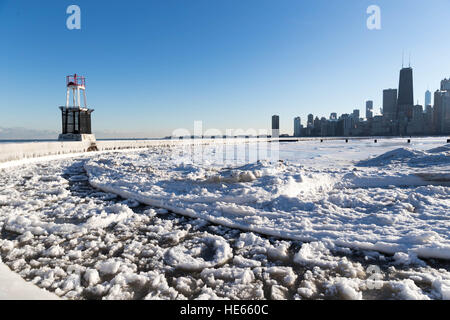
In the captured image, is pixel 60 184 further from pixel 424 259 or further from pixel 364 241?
pixel 424 259

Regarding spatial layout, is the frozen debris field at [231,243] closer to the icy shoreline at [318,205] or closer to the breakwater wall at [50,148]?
the icy shoreline at [318,205]

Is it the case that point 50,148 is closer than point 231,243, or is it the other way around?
point 231,243

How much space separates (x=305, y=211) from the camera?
4.94 metres

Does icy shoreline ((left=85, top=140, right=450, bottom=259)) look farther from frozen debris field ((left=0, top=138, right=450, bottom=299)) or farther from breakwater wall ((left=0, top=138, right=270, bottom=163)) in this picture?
breakwater wall ((left=0, top=138, right=270, bottom=163))

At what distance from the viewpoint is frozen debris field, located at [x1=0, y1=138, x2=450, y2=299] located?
2533mm

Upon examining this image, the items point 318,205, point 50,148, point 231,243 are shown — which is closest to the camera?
point 231,243

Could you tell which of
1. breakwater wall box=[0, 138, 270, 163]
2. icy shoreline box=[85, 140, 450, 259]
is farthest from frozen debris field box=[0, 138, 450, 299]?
breakwater wall box=[0, 138, 270, 163]

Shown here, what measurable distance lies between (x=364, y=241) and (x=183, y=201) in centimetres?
396

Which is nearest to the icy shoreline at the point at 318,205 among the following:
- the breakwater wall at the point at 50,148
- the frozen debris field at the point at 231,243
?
the frozen debris field at the point at 231,243

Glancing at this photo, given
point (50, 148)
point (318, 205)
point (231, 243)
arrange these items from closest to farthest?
point (231, 243) → point (318, 205) → point (50, 148)

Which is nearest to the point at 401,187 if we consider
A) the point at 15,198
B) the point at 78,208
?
the point at 78,208

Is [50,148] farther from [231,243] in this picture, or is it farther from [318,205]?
[318,205]

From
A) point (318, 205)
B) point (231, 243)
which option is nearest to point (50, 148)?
point (231, 243)

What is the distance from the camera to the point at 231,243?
368 cm
